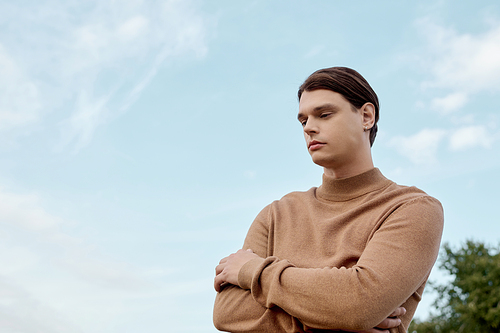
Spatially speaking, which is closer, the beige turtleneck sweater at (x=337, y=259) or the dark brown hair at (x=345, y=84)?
the beige turtleneck sweater at (x=337, y=259)

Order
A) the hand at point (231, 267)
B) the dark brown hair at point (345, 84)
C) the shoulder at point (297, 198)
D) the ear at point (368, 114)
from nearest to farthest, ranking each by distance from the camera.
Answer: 1. the hand at point (231, 267)
2. the dark brown hair at point (345, 84)
3. the ear at point (368, 114)
4. the shoulder at point (297, 198)

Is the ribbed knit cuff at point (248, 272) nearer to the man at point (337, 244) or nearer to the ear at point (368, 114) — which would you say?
the man at point (337, 244)

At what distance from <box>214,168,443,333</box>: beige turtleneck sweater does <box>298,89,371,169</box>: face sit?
8.8 inches

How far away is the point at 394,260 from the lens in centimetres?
282

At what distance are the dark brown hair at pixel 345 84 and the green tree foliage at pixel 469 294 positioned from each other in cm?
2659

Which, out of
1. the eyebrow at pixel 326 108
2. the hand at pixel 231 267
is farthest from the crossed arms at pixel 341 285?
the eyebrow at pixel 326 108

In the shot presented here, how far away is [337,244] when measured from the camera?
3225 mm

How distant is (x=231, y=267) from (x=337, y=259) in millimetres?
677

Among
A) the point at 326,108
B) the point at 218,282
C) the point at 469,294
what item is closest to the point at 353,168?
the point at 326,108

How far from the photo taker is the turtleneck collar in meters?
3.51

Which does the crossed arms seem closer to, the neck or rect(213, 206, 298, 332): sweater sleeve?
rect(213, 206, 298, 332): sweater sleeve

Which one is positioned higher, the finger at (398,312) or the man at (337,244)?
the man at (337,244)

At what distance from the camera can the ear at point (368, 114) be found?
354cm

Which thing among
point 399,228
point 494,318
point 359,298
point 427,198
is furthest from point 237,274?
point 494,318
